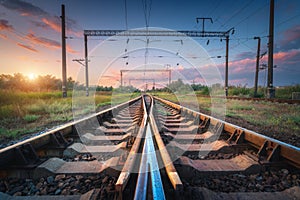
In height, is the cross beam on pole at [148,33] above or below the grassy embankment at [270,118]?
above

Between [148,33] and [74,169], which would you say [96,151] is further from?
[148,33]

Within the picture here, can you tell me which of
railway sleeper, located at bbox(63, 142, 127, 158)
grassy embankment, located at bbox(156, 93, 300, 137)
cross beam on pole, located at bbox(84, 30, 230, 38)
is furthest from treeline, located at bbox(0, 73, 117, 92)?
railway sleeper, located at bbox(63, 142, 127, 158)

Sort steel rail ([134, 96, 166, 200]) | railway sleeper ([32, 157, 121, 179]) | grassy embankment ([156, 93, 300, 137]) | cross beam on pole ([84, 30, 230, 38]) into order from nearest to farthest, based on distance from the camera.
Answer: steel rail ([134, 96, 166, 200]) < railway sleeper ([32, 157, 121, 179]) < grassy embankment ([156, 93, 300, 137]) < cross beam on pole ([84, 30, 230, 38])

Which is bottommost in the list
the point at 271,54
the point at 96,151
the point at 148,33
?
the point at 96,151

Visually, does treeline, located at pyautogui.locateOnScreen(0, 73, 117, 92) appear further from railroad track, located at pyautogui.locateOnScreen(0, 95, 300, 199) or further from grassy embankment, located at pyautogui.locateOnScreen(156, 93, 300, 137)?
railroad track, located at pyautogui.locateOnScreen(0, 95, 300, 199)

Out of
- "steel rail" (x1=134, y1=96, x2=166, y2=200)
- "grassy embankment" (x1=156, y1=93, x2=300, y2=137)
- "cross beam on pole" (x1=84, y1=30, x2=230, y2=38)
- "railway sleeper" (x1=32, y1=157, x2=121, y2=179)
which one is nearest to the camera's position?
"steel rail" (x1=134, y1=96, x2=166, y2=200)

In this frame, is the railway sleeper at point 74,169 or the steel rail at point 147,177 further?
the railway sleeper at point 74,169

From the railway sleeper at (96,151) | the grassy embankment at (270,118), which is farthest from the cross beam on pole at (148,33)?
the railway sleeper at (96,151)

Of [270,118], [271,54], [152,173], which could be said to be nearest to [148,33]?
[271,54]

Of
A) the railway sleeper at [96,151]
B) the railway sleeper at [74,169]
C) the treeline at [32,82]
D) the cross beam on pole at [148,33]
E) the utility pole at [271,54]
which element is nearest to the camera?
the railway sleeper at [74,169]

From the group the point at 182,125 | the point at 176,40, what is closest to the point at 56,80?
the point at 176,40

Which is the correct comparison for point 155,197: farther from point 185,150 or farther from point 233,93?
point 233,93

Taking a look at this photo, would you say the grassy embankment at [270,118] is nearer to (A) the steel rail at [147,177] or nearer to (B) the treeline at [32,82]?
(A) the steel rail at [147,177]

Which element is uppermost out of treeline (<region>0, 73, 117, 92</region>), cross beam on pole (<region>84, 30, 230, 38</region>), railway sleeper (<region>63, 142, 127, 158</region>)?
cross beam on pole (<region>84, 30, 230, 38</region>)
